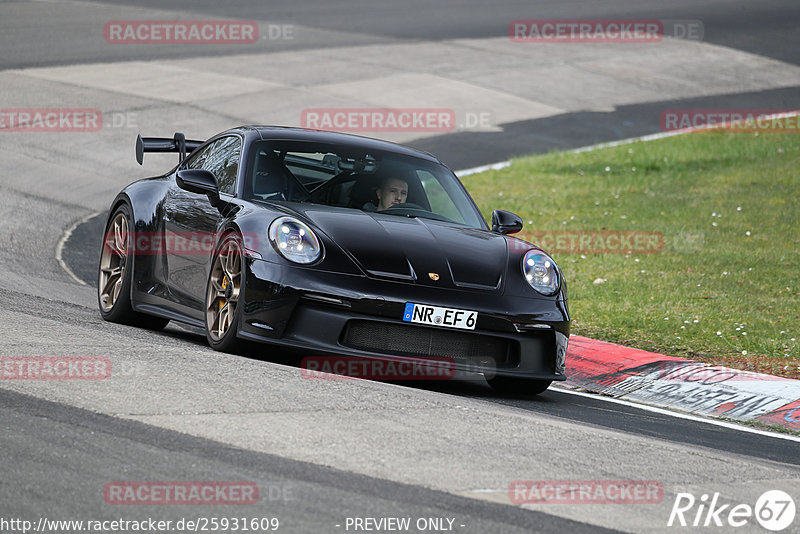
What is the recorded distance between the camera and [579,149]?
63.3 ft

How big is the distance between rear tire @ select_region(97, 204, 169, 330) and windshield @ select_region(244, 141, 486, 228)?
1.27 meters

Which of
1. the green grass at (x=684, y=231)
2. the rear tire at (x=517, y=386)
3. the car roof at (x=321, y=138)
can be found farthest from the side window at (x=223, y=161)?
the green grass at (x=684, y=231)

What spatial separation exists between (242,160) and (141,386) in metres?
2.56

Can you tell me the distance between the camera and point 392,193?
775 centimetres

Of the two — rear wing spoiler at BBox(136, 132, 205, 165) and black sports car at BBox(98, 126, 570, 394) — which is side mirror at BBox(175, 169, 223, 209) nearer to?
black sports car at BBox(98, 126, 570, 394)

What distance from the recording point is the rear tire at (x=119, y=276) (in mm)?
8297

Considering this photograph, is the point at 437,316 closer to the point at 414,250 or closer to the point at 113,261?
the point at 414,250

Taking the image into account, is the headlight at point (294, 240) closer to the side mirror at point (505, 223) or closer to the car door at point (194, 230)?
the car door at point (194, 230)


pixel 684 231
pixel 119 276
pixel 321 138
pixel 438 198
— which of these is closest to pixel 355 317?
pixel 438 198

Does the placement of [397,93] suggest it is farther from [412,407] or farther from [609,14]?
[412,407]

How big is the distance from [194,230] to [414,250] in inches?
61.2

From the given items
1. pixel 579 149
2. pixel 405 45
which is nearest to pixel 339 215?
pixel 579 149

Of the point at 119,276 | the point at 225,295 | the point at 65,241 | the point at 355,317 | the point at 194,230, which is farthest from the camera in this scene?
the point at 65,241

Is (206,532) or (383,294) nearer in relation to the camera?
(206,532)
